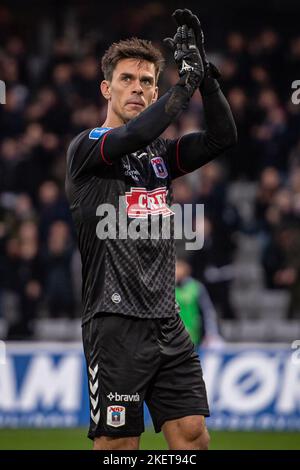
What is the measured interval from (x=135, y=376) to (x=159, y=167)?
1.10 metres

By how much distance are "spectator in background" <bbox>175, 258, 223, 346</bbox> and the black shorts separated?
5888mm

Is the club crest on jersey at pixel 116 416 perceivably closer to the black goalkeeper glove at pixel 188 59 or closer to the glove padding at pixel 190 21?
the black goalkeeper glove at pixel 188 59

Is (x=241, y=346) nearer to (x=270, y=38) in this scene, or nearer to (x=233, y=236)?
(x=233, y=236)

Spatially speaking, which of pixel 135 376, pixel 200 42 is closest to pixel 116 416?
pixel 135 376

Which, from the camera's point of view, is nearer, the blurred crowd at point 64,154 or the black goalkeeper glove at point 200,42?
the black goalkeeper glove at point 200,42

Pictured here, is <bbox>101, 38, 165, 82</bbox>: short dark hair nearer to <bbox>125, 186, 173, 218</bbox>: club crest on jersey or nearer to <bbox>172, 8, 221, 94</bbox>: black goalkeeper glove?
<bbox>172, 8, 221, 94</bbox>: black goalkeeper glove

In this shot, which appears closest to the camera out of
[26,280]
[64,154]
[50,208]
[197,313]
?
[197,313]

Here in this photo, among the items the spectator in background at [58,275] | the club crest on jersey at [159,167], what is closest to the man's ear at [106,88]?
the club crest on jersey at [159,167]

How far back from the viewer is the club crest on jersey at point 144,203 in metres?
5.48

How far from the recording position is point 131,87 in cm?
556

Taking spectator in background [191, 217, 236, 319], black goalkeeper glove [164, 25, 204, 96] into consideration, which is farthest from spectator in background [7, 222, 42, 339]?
black goalkeeper glove [164, 25, 204, 96]

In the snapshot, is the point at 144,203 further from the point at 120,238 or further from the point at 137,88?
the point at 137,88

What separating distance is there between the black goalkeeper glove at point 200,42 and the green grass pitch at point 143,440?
455 centimetres

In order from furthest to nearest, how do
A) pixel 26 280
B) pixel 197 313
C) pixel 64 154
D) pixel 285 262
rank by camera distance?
pixel 64 154 < pixel 285 262 < pixel 26 280 < pixel 197 313
